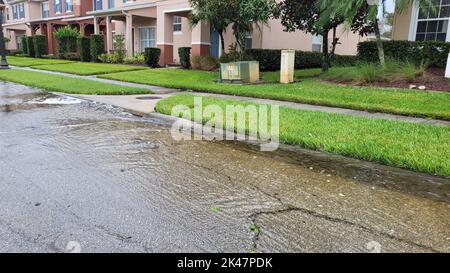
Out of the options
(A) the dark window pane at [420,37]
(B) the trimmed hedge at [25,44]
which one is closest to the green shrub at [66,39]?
(B) the trimmed hedge at [25,44]

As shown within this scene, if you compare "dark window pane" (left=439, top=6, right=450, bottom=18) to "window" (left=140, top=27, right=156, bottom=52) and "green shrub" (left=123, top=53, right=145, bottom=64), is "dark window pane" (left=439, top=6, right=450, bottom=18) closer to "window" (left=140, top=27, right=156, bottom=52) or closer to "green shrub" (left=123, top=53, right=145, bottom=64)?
"green shrub" (left=123, top=53, right=145, bottom=64)

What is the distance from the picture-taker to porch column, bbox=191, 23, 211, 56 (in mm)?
21203

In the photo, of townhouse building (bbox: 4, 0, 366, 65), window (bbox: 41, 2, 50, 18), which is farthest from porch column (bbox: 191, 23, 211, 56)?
window (bbox: 41, 2, 50, 18)

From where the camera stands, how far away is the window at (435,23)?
14008 mm

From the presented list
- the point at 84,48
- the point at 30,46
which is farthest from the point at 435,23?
the point at 30,46

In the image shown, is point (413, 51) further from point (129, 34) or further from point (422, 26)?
point (129, 34)

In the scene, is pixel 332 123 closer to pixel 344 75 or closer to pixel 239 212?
pixel 239 212

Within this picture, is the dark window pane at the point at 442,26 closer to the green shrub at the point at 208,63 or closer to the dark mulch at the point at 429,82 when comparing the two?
the dark mulch at the point at 429,82

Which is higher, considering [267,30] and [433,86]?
[267,30]

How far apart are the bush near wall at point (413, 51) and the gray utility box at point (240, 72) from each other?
4.23 metres

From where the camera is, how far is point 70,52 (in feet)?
101

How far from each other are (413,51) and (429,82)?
222cm
